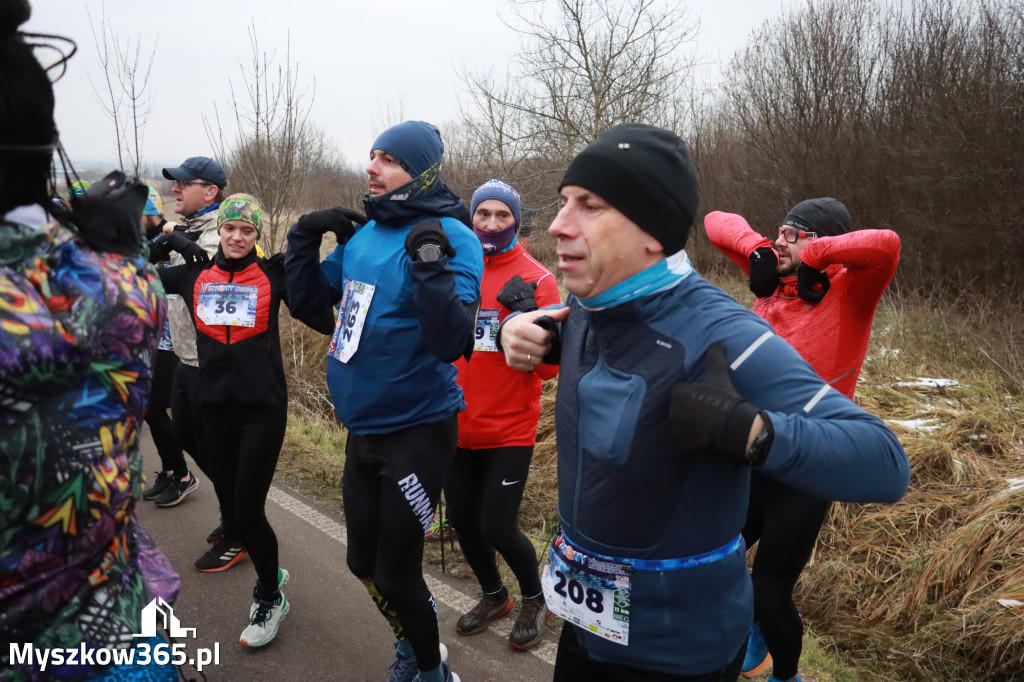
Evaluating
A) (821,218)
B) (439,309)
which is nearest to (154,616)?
(439,309)

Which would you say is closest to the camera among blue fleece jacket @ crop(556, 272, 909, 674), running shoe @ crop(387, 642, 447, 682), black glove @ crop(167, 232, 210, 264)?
blue fleece jacket @ crop(556, 272, 909, 674)

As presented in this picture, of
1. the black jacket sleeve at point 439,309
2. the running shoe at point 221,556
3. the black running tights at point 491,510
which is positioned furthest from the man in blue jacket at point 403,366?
the running shoe at point 221,556

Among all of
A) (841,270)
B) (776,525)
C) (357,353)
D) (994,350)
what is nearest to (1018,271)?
(994,350)

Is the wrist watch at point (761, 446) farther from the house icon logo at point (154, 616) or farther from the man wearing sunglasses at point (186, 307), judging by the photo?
the man wearing sunglasses at point (186, 307)

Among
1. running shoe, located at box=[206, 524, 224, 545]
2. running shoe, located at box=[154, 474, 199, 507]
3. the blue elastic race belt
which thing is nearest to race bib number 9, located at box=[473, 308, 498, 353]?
the blue elastic race belt

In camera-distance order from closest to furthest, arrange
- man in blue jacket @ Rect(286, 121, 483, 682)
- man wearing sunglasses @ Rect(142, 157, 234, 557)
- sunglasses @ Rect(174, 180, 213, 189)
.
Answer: man in blue jacket @ Rect(286, 121, 483, 682) < man wearing sunglasses @ Rect(142, 157, 234, 557) < sunglasses @ Rect(174, 180, 213, 189)

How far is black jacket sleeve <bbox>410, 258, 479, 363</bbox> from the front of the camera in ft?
8.91

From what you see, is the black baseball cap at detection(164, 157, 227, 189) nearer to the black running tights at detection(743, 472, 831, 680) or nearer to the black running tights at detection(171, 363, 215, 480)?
the black running tights at detection(171, 363, 215, 480)

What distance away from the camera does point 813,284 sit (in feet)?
11.0

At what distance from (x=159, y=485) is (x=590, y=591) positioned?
4712 millimetres

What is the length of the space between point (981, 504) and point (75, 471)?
461 centimetres

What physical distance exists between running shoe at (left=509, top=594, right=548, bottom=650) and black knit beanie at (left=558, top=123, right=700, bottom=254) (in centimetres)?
251

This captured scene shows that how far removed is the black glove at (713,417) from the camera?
4.77 ft

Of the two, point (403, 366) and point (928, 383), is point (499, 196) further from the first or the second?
point (928, 383)
